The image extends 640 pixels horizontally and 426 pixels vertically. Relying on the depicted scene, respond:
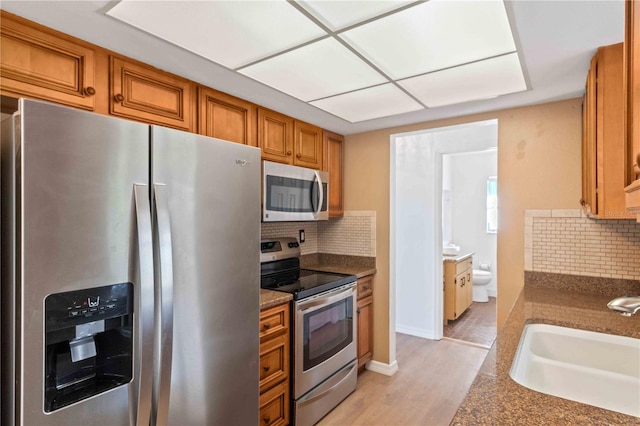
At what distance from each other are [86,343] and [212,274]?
0.49 metres

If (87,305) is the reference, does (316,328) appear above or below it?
below

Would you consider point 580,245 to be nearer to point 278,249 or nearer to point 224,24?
point 278,249

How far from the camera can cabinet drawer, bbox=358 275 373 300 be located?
288 cm

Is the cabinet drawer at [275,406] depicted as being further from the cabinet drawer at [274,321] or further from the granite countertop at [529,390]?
the granite countertop at [529,390]

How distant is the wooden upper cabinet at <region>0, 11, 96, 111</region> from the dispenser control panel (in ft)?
2.64

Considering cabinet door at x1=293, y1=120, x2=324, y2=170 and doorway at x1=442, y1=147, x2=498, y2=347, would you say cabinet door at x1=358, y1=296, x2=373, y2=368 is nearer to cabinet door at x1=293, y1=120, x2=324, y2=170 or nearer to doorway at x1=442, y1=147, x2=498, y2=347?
cabinet door at x1=293, y1=120, x2=324, y2=170

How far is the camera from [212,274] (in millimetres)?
1474

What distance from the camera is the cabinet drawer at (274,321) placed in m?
1.93

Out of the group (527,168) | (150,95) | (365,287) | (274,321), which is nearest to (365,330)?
(365,287)

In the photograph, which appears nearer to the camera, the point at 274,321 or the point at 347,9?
the point at 347,9

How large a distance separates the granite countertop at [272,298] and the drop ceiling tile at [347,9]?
4.64ft

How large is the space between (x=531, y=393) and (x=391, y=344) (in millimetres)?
2182

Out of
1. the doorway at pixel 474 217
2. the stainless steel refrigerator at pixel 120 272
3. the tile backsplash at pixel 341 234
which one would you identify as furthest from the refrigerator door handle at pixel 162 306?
the doorway at pixel 474 217

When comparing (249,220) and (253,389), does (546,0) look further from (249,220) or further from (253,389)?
(253,389)
